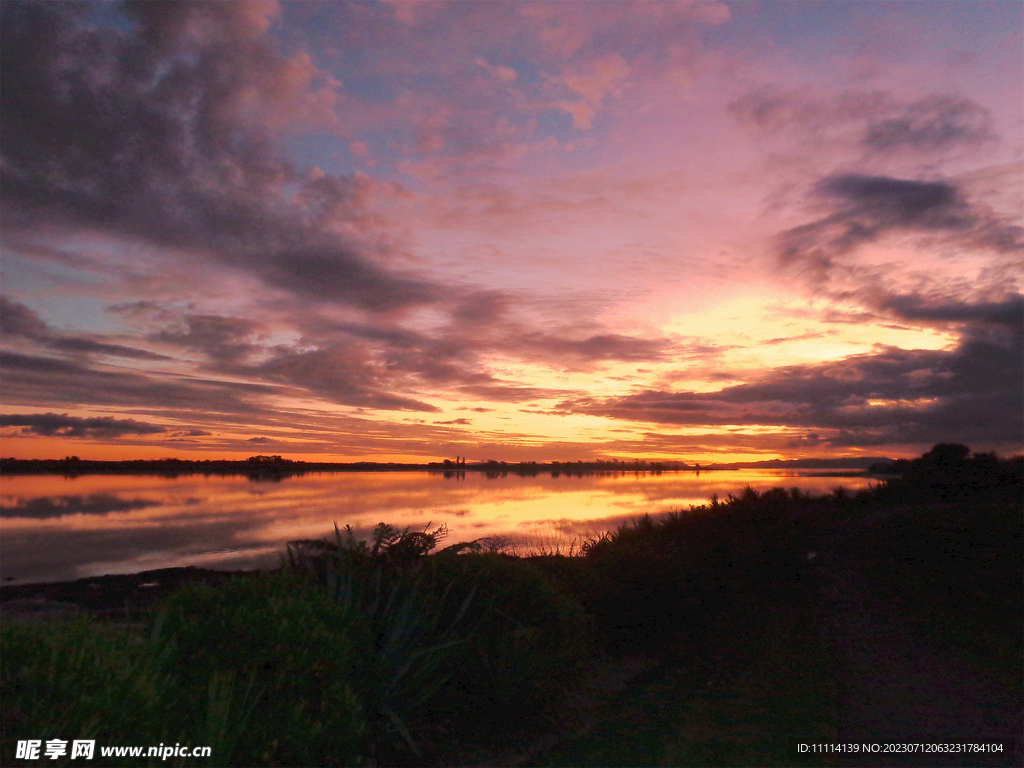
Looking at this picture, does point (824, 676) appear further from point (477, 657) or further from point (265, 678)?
point (265, 678)

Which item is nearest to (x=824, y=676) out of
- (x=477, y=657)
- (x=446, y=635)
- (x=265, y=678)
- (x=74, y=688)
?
(x=477, y=657)

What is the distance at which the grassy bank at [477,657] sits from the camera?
412cm

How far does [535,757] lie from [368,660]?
Result: 1.91 metres

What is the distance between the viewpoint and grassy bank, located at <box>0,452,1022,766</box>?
4.12 meters

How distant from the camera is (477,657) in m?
6.91

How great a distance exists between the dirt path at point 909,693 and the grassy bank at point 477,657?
25 centimetres

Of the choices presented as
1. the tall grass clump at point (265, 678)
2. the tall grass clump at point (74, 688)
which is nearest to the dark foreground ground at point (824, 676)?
the tall grass clump at point (74, 688)

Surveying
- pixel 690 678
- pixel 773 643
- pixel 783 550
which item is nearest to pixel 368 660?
pixel 690 678

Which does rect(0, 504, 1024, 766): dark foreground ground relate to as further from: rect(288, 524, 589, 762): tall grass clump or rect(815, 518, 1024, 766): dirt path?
rect(288, 524, 589, 762): tall grass clump

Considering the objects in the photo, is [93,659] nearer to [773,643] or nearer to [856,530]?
[773,643]

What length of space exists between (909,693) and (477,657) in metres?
5.04

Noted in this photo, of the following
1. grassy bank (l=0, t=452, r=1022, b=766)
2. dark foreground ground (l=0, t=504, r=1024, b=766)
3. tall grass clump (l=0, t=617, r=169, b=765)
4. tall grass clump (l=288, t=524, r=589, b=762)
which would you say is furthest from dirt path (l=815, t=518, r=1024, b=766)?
tall grass clump (l=0, t=617, r=169, b=765)

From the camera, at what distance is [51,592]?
1548 centimetres

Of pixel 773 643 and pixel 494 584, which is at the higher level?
pixel 494 584
